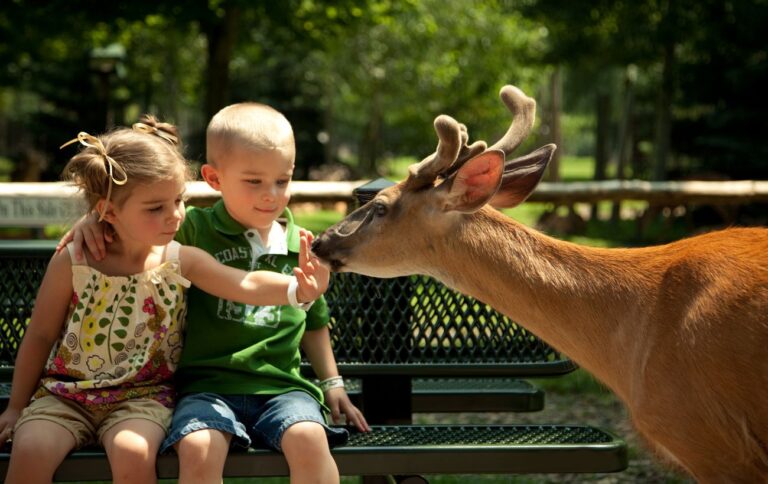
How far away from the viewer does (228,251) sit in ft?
12.8

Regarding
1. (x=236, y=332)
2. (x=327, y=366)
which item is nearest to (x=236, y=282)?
(x=236, y=332)

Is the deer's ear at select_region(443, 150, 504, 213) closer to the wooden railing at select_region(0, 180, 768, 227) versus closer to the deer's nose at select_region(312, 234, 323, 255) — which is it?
the deer's nose at select_region(312, 234, 323, 255)

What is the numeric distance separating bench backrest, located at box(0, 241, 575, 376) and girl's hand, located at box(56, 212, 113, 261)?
1.78 feet

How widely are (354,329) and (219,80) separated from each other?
14.7 meters

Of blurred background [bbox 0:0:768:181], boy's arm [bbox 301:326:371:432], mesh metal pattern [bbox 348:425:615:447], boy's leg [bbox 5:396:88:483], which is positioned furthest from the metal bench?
blurred background [bbox 0:0:768:181]

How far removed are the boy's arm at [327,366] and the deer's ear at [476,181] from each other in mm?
752

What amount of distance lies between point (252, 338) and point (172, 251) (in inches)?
16.5

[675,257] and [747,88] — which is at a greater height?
[747,88]

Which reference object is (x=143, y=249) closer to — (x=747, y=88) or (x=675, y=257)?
(x=675, y=257)

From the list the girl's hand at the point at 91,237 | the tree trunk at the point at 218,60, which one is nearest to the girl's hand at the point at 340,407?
Answer: the girl's hand at the point at 91,237

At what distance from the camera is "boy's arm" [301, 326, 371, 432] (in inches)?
156

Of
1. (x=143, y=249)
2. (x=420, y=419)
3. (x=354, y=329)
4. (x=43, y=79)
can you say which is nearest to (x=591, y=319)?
(x=354, y=329)

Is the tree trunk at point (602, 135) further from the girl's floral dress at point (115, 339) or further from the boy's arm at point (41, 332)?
the boy's arm at point (41, 332)

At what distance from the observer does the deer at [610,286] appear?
3443 mm
